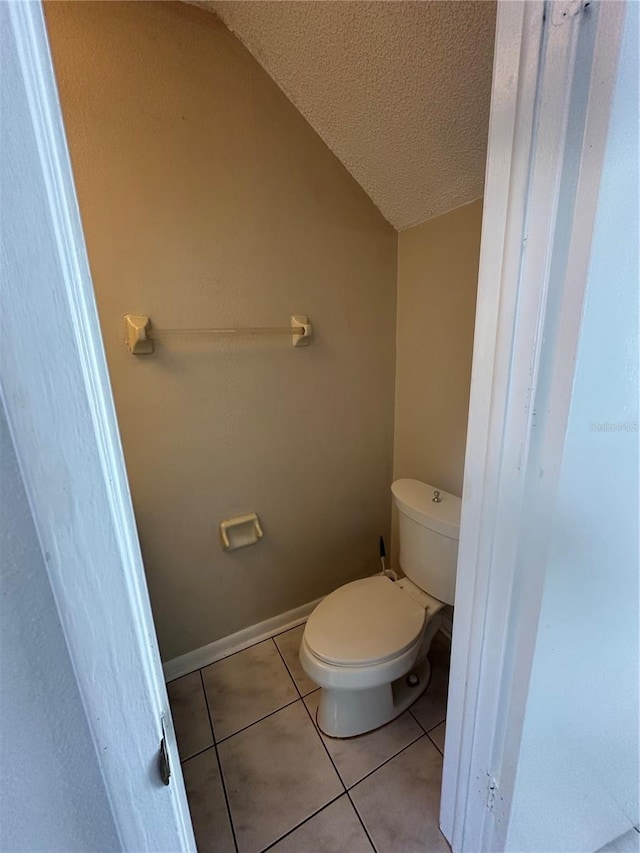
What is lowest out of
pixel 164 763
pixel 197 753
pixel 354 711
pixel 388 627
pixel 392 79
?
pixel 197 753

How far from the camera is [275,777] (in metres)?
1.17

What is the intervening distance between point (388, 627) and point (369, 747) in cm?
43

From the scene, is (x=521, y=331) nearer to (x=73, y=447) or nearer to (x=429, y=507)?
(x=73, y=447)

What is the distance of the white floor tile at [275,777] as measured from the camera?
1.06m

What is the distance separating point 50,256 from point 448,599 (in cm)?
148

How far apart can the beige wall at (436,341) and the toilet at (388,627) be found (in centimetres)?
20

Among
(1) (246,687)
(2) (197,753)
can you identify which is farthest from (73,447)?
(1) (246,687)

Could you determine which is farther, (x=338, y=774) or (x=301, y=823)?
(x=338, y=774)

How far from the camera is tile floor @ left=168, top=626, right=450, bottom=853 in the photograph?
1024 millimetres

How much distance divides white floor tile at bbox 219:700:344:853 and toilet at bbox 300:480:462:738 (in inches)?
3.8

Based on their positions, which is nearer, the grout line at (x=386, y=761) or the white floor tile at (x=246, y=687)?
the grout line at (x=386, y=761)

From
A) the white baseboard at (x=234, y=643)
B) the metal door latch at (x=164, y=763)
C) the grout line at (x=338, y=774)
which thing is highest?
the metal door latch at (x=164, y=763)

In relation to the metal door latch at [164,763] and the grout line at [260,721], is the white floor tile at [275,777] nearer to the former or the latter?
the grout line at [260,721]

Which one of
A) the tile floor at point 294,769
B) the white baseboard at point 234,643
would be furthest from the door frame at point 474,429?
the white baseboard at point 234,643
